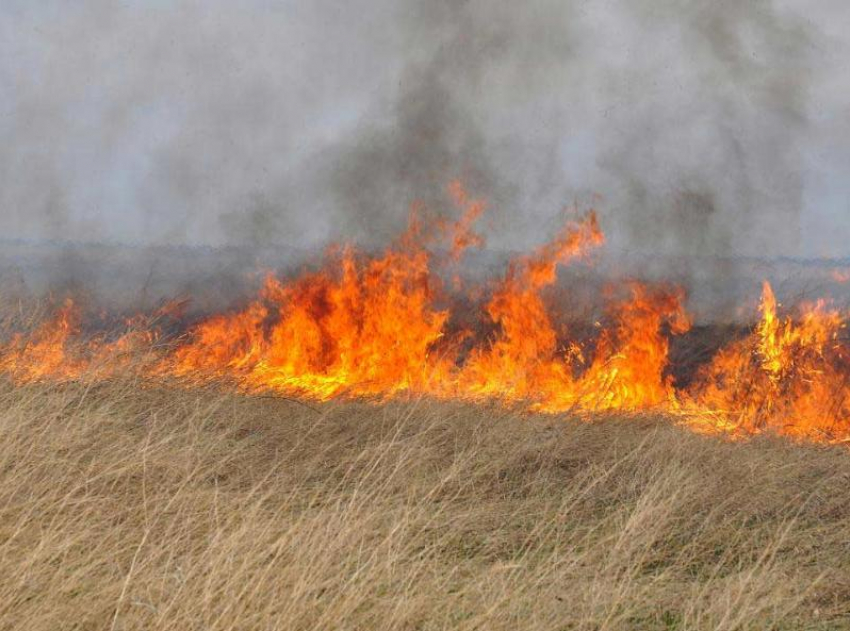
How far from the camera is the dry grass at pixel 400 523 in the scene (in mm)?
3697

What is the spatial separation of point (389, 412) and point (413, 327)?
8.62 ft

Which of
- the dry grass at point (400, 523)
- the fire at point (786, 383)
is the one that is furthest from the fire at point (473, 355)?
the dry grass at point (400, 523)

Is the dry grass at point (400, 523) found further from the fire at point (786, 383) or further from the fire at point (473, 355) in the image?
the fire at point (786, 383)

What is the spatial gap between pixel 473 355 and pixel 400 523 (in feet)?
24.7

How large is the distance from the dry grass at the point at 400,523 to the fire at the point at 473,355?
102 centimetres

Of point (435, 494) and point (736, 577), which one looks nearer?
point (736, 577)

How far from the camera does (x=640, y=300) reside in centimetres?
1162

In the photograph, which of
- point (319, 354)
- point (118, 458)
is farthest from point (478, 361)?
point (118, 458)

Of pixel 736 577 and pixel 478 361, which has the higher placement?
pixel 736 577

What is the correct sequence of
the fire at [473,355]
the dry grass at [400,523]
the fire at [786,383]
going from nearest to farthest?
the dry grass at [400,523], the fire at [473,355], the fire at [786,383]

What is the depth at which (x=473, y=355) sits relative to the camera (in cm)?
1184

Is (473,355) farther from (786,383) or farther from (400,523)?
(400,523)

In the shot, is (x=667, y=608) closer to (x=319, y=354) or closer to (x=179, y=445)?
(x=179, y=445)

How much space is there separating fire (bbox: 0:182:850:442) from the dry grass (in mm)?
1016
